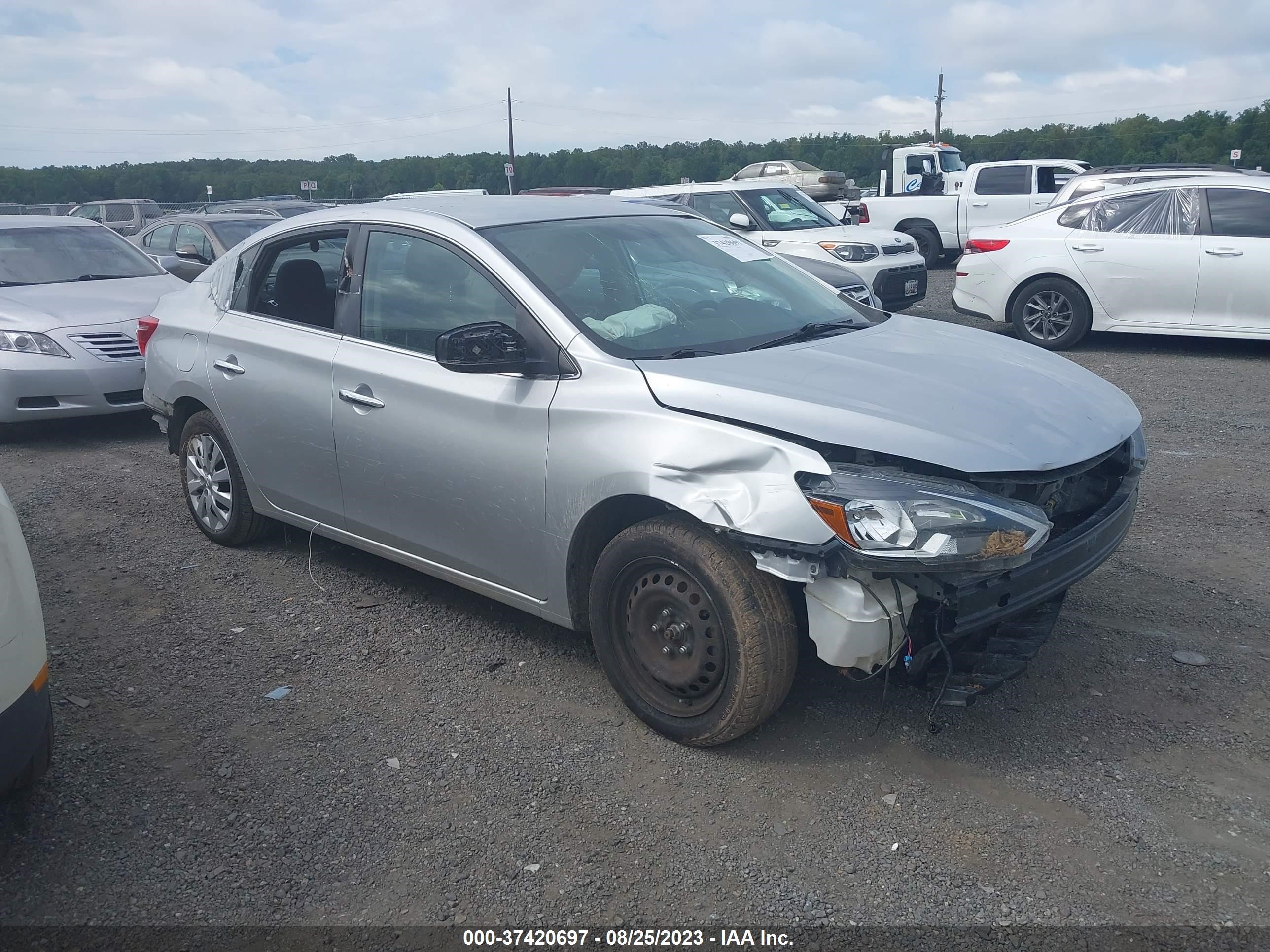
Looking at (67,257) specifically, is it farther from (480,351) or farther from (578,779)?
(578,779)

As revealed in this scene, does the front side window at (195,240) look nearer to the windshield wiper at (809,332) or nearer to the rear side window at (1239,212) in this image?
the windshield wiper at (809,332)

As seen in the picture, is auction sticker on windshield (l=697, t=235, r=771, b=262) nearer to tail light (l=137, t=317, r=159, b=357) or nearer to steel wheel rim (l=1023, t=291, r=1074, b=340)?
tail light (l=137, t=317, r=159, b=357)

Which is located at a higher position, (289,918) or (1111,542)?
(1111,542)

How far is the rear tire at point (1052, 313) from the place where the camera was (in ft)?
33.9

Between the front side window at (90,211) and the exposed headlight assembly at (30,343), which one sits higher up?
the front side window at (90,211)

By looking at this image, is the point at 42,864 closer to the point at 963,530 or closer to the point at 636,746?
the point at 636,746

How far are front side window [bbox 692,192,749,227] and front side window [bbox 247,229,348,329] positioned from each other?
823 cm

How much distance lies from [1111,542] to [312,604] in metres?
3.32

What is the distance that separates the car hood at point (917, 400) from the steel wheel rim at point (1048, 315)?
6959 mm

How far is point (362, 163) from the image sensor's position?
48094mm

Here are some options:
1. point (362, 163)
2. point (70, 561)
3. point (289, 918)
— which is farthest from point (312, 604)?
point (362, 163)

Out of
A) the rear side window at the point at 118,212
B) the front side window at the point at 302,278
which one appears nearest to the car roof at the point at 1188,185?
the front side window at the point at 302,278

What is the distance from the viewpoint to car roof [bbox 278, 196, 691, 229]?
425 cm

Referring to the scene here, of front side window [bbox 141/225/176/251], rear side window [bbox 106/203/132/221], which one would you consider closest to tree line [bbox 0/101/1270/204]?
rear side window [bbox 106/203/132/221]
